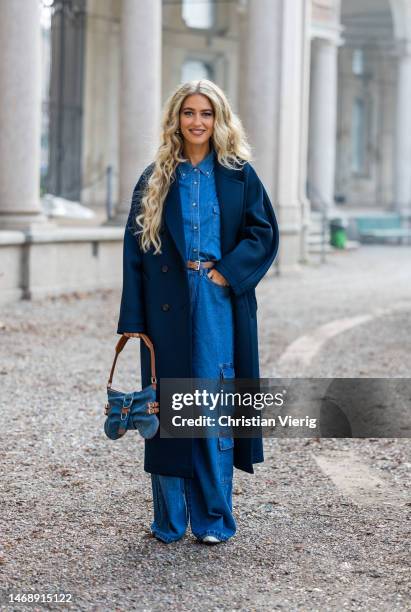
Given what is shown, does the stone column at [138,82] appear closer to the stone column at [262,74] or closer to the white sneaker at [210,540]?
the stone column at [262,74]

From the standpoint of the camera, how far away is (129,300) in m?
4.15

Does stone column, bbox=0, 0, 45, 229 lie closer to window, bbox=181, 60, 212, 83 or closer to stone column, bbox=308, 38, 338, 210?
stone column, bbox=308, 38, 338, 210

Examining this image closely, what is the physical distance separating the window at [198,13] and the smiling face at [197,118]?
65.6 ft

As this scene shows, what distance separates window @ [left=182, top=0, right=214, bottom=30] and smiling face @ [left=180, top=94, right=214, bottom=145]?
1999 centimetres

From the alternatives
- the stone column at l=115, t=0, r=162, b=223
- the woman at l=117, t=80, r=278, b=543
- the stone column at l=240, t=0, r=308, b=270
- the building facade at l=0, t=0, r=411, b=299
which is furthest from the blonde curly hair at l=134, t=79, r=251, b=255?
the stone column at l=240, t=0, r=308, b=270

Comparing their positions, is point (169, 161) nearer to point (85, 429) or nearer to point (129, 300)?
point (129, 300)

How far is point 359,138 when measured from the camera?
31641 mm

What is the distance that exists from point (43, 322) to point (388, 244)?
16.7 meters

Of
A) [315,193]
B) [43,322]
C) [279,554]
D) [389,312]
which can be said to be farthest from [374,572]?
[315,193]

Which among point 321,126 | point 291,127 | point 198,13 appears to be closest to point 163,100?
point 198,13

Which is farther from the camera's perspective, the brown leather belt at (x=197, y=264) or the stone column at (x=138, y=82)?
the stone column at (x=138, y=82)

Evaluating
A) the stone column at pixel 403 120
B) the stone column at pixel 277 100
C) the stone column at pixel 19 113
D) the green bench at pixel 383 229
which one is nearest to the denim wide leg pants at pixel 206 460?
the stone column at pixel 19 113

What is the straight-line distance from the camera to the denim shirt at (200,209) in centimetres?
416

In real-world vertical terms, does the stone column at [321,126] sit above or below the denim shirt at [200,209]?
above
